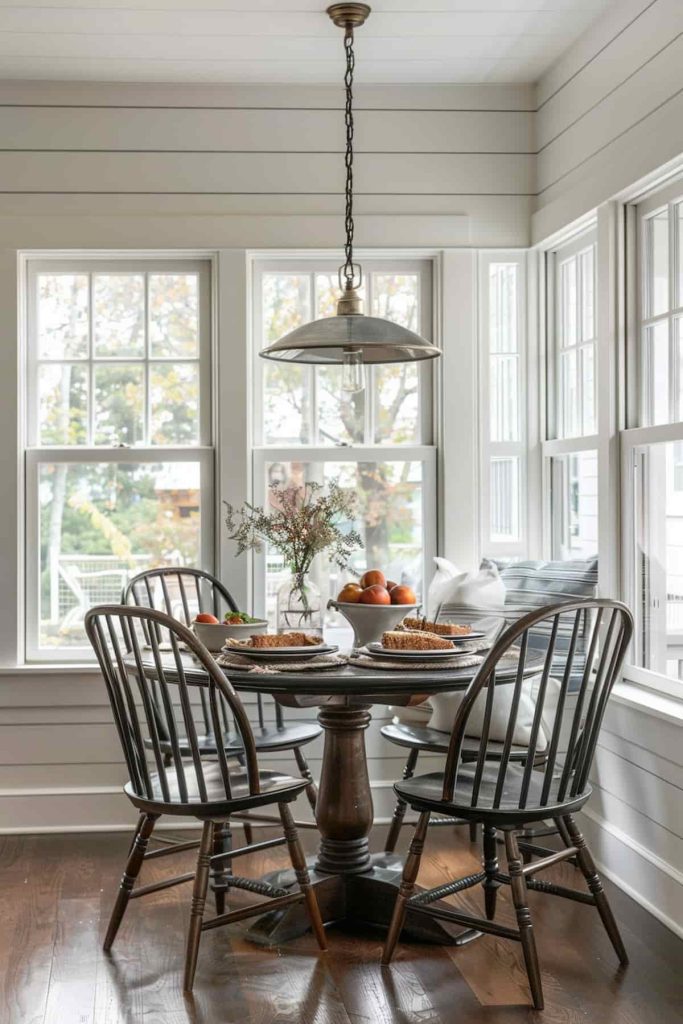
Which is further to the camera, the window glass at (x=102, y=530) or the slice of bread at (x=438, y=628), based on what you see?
the window glass at (x=102, y=530)

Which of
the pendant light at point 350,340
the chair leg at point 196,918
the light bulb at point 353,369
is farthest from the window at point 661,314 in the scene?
the chair leg at point 196,918

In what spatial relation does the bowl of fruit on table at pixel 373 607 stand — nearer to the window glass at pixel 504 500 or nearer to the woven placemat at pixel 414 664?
the woven placemat at pixel 414 664

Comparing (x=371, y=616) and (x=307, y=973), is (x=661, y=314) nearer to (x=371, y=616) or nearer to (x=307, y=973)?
(x=371, y=616)

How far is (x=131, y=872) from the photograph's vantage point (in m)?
2.96

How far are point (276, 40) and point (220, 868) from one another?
2.74 m

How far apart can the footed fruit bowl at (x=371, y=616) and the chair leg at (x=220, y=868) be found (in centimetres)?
65

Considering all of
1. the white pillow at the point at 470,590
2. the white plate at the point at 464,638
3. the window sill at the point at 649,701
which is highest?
the white pillow at the point at 470,590

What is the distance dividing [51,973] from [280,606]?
3.81ft

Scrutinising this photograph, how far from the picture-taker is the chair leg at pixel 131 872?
9.69 ft

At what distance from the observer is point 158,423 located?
4.36m

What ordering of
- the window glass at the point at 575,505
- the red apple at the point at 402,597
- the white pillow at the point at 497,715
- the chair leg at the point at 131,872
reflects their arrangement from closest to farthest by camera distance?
the chair leg at the point at 131,872 < the red apple at the point at 402,597 < the white pillow at the point at 497,715 < the window glass at the point at 575,505

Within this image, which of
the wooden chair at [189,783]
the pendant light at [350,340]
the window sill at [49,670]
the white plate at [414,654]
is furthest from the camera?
the window sill at [49,670]

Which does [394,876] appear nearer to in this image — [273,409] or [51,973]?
[51,973]

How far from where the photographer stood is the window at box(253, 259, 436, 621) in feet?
14.4
